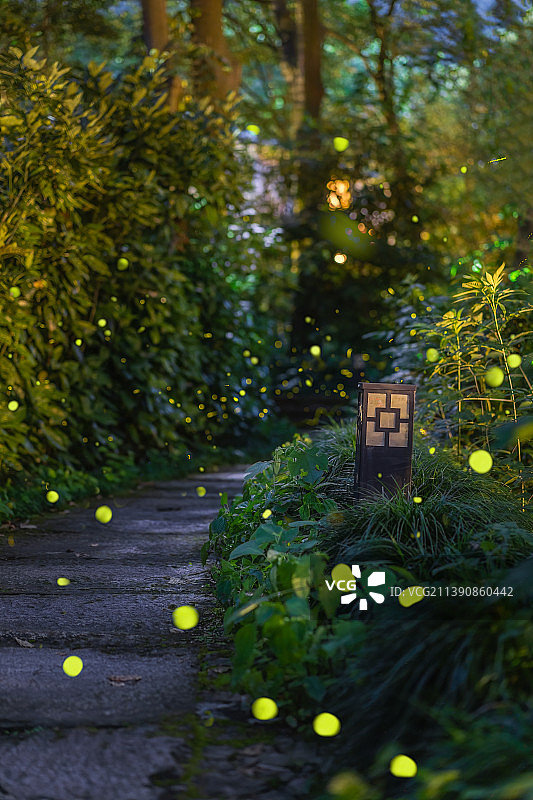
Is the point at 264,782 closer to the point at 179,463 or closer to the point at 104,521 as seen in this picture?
the point at 104,521

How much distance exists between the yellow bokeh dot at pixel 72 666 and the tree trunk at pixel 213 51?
710cm

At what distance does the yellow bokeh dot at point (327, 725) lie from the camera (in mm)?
2217

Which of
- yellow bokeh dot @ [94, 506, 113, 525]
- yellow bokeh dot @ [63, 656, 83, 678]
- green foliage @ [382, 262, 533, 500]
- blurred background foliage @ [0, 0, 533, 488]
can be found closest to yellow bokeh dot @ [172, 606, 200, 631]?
yellow bokeh dot @ [63, 656, 83, 678]

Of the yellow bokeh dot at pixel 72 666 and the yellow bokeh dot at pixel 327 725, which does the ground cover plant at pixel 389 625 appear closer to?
the yellow bokeh dot at pixel 327 725

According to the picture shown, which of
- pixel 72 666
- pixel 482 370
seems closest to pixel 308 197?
pixel 482 370

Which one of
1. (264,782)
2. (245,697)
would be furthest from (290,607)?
(264,782)

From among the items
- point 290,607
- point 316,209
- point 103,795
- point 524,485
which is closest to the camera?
point 103,795

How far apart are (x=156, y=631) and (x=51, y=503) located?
2602mm

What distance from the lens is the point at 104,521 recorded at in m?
5.24

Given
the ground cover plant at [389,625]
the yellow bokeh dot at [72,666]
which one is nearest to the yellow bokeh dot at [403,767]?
the ground cover plant at [389,625]

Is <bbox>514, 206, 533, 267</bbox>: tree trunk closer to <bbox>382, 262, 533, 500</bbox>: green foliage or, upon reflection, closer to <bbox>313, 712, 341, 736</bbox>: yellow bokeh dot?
<bbox>382, 262, 533, 500</bbox>: green foliage

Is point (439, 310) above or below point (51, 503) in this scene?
above

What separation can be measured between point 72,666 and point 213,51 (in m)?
7.36

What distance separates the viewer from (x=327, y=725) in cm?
222
